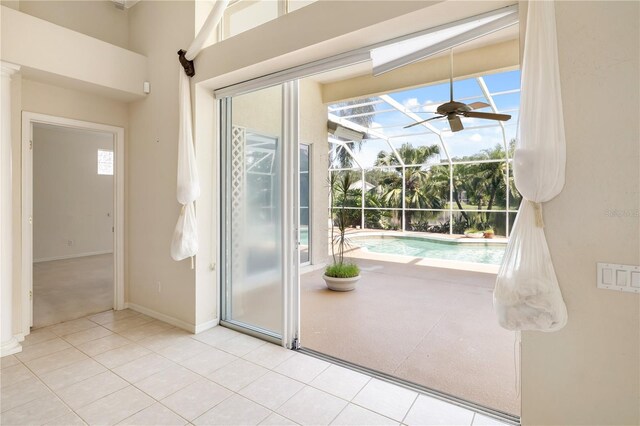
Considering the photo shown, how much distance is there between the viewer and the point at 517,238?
1.62 metres

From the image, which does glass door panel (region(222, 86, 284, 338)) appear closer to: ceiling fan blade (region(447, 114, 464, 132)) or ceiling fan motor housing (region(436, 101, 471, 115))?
ceiling fan motor housing (region(436, 101, 471, 115))

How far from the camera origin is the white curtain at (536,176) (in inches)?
60.2

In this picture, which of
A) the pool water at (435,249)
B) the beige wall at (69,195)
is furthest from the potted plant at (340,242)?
the beige wall at (69,195)

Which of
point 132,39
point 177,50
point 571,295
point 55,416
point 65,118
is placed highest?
point 132,39

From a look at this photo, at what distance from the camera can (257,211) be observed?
3229 millimetres

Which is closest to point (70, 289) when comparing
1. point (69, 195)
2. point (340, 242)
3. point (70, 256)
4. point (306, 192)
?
point (70, 256)

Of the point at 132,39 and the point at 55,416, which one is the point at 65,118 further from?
the point at 55,416

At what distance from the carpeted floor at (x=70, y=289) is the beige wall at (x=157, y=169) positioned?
0.61 m

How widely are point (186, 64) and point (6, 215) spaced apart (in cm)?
203

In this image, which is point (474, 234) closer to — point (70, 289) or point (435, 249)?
point (435, 249)

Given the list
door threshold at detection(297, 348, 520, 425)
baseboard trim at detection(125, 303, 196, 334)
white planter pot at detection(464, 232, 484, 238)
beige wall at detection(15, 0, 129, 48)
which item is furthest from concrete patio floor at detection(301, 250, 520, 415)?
white planter pot at detection(464, 232, 484, 238)

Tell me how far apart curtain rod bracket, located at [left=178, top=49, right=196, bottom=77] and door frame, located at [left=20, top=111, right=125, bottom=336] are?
1.31m

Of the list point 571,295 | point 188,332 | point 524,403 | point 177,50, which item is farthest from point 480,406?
point 177,50

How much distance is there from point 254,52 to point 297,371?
2573 millimetres
